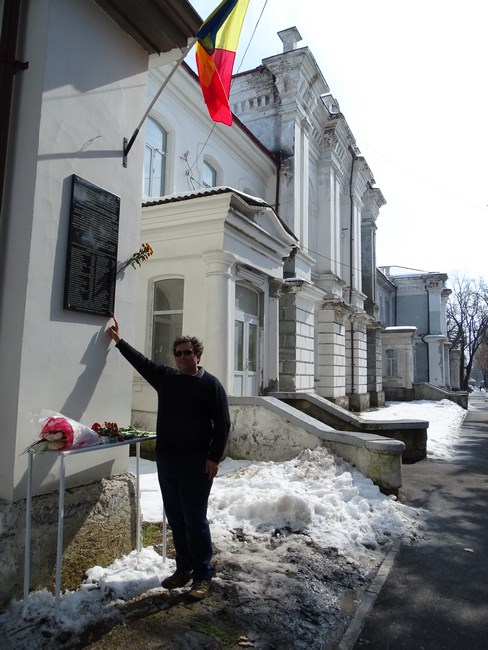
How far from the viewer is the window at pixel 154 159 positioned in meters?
11.6

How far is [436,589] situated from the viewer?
386 centimetres

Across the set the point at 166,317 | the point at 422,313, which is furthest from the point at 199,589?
the point at 422,313

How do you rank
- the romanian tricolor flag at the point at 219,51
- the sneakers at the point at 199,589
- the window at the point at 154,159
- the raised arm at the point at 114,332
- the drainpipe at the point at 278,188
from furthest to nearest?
the drainpipe at the point at 278,188
the window at the point at 154,159
the romanian tricolor flag at the point at 219,51
the raised arm at the point at 114,332
the sneakers at the point at 199,589

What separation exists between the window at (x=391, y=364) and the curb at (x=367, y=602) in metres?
26.5

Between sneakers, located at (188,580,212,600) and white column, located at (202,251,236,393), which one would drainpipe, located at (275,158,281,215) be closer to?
white column, located at (202,251,236,393)

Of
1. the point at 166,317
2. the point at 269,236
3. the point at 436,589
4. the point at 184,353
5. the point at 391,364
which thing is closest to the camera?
the point at 184,353

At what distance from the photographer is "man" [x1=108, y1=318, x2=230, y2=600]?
3459 millimetres

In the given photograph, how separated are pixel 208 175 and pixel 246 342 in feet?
21.4

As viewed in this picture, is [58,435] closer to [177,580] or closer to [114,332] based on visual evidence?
[114,332]

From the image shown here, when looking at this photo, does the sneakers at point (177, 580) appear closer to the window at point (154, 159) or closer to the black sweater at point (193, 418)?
the black sweater at point (193, 418)

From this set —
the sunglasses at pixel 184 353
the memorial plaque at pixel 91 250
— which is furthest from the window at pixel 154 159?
the sunglasses at pixel 184 353

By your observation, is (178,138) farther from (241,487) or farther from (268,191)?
(241,487)

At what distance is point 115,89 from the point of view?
4293 millimetres

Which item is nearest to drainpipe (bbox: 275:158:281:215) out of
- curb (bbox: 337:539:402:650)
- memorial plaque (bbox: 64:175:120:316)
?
memorial plaque (bbox: 64:175:120:316)
